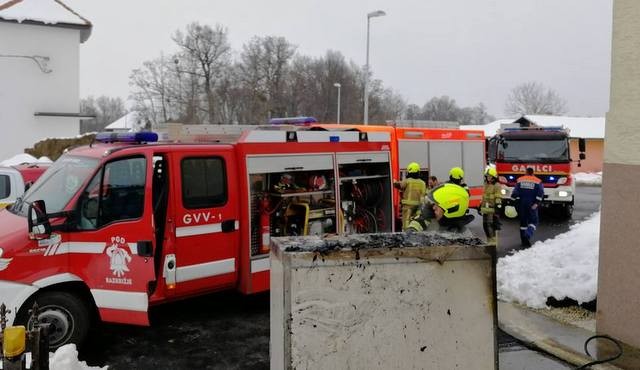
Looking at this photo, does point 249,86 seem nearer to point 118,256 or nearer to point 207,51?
point 207,51

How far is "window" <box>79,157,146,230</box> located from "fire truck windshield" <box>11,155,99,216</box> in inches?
5.7

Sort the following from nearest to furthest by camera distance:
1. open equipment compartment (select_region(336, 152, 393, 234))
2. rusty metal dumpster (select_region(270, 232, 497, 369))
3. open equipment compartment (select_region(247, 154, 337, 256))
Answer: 1. rusty metal dumpster (select_region(270, 232, 497, 369))
2. open equipment compartment (select_region(247, 154, 337, 256))
3. open equipment compartment (select_region(336, 152, 393, 234))

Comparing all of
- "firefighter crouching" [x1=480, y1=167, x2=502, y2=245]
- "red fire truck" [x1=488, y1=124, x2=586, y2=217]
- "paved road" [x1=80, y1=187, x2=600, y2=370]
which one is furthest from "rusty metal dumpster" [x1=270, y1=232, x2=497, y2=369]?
"red fire truck" [x1=488, y1=124, x2=586, y2=217]

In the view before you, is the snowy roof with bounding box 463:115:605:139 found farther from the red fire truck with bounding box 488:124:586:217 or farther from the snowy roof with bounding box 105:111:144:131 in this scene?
the red fire truck with bounding box 488:124:586:217

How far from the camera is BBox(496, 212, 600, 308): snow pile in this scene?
7.16m

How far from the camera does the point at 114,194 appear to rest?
5.95 m

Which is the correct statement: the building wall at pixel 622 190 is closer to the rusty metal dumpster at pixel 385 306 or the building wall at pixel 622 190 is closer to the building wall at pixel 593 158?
the rusty metal dumpster at pixel 385 306

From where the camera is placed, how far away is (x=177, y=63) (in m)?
55.3

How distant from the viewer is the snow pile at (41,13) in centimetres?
3112

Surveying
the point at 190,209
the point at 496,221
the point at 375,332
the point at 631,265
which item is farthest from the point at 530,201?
the point at 375,332

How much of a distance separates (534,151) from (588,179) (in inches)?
1005

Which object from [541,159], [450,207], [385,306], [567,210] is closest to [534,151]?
[541,159]

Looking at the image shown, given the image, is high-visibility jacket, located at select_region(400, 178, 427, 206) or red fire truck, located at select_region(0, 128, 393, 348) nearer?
red fire truck, located at select_region(0, 128, 393, 348)

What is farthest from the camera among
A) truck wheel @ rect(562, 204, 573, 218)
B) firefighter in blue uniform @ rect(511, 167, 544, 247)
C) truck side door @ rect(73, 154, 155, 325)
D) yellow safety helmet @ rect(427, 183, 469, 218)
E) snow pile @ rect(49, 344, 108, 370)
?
truck wheel @ rect(562, 204, 573, 218)
